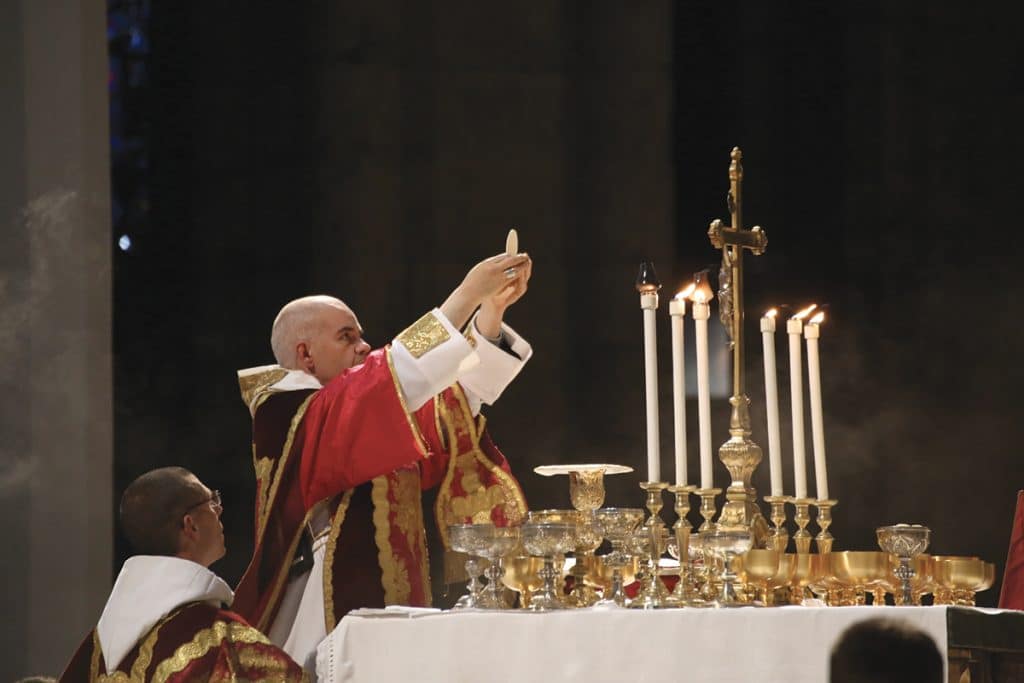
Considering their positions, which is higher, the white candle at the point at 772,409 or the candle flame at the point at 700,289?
the candle flame at the point at 700,289

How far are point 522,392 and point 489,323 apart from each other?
205cm

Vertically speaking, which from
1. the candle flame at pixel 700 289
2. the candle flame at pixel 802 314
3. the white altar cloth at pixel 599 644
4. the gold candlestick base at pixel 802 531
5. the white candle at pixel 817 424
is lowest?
A: the white altar cloth at pixel 599 644

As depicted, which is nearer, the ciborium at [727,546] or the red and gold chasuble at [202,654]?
the ciborium at [727,546]

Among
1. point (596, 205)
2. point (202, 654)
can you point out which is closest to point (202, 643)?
point (202, 654)

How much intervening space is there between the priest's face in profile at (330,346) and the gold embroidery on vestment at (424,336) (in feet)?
1.71

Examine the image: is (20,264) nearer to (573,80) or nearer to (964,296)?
(573,80)

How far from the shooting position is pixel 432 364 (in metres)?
3.52

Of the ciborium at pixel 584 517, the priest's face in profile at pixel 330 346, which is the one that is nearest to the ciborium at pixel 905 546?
the ciborium at pixel 584 517

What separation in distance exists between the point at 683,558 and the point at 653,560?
58 mm

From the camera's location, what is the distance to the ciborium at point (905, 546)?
9.57ft

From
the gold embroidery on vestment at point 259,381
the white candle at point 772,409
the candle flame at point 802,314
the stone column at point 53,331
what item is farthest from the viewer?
the stone column at point 53,331

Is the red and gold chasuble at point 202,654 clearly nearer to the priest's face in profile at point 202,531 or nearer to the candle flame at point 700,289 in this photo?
the priest's face in profile at point 202,531

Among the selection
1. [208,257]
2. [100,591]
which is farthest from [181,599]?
[208,257]

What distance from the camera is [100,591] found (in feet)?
16.6
